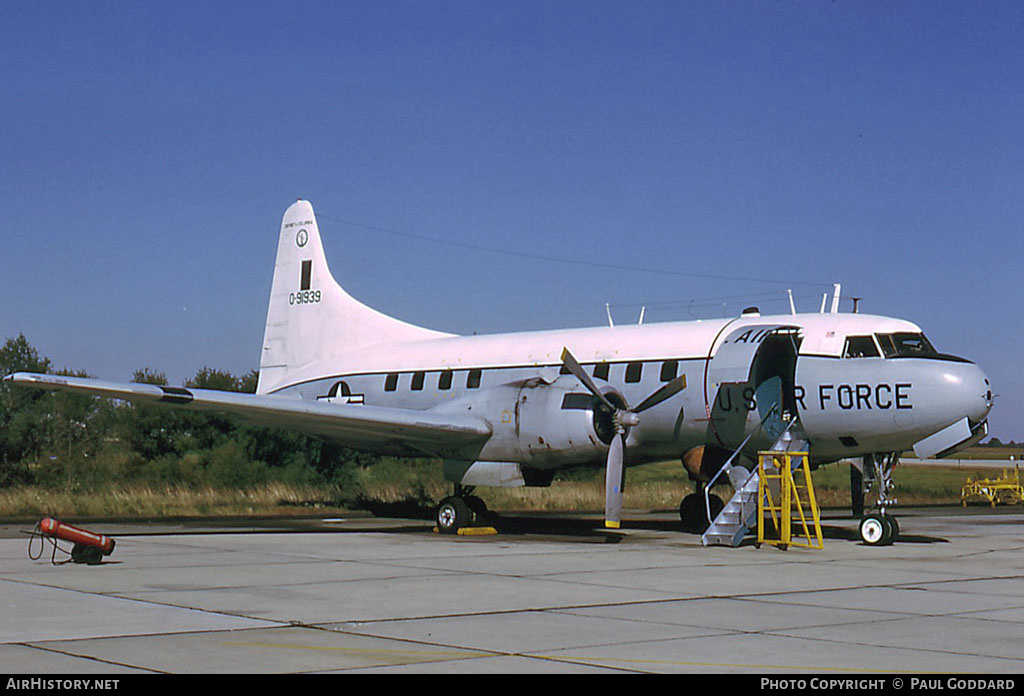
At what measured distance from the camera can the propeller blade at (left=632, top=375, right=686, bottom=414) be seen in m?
20.5

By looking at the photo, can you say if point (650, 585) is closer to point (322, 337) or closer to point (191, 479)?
point (322, 337)

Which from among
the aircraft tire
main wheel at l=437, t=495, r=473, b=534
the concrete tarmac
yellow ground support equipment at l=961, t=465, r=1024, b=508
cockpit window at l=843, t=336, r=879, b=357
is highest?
cockpit window at l=843, t=336, r=879, b=357

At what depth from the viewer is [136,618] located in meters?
9.96

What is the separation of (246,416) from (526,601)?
1125cm

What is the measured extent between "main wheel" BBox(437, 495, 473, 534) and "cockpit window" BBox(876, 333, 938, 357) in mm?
8095

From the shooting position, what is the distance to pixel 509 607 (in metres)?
11.0

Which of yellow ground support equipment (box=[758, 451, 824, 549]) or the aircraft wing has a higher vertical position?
Result: the aircraft wing

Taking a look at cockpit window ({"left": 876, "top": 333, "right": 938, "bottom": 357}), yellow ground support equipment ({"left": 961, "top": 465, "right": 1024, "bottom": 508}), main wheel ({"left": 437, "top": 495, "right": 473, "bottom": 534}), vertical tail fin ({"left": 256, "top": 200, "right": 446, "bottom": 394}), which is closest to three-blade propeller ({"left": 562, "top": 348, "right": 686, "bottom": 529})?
main wheel ({"left": 437, "top": 495, "right": 473, "bottom": 534})

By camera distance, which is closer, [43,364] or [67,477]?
[67,477]

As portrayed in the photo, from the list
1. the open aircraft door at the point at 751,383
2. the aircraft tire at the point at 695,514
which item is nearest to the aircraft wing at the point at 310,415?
the open aircraft door at the point at 751,383

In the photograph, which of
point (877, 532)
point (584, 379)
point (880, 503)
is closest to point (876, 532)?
point (877, 532)

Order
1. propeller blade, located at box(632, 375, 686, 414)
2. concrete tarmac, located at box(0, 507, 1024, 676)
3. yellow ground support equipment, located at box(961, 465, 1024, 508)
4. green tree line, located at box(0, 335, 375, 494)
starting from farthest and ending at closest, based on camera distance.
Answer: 1. yellow ground support equipment, located at box(961, 465, 1024, 508)
2. green tree line, located at box(0, 335, 375, 494)
3. propeller blade, located at box(632, 375, 686, 414)
4. concrete tarmac, located at box(0, 507, 1024, 676)

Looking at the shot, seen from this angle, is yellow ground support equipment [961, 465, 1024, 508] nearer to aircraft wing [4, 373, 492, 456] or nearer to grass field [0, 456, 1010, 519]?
grass field [0, 456, 1010, 519]
